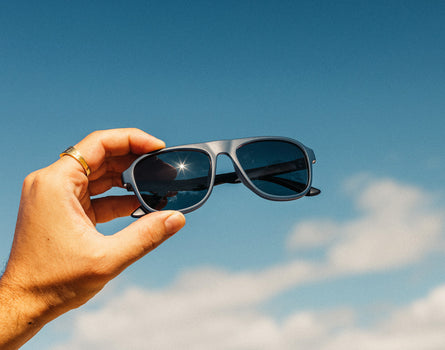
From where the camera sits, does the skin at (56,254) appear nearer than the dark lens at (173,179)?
Yes

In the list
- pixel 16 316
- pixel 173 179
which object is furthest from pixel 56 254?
pixel 173 179

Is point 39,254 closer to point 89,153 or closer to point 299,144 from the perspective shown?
point 89,153

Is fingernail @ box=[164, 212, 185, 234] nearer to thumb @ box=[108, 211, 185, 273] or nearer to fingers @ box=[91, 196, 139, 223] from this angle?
thumb @ box=[108, 211, 185, 273]

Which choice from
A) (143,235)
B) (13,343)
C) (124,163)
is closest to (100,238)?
(143,235)

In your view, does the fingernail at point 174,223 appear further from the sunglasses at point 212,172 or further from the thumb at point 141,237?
the sunglasses at point 212,172

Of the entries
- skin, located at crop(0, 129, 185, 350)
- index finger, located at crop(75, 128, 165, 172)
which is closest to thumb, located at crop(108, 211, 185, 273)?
skin, located at crop(0, 129, 185, 350)

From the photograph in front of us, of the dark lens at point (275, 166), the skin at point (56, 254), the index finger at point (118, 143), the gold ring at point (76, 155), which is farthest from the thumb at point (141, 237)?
the dark lens at point (275, 166)
